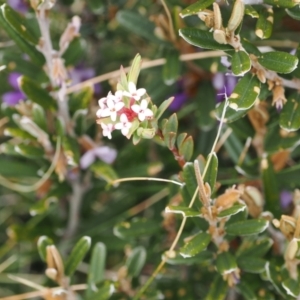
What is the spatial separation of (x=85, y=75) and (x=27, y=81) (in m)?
0.19

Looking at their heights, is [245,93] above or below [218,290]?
above

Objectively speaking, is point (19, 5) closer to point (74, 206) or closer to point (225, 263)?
point (74, 206)

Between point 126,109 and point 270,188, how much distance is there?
12.5 inches

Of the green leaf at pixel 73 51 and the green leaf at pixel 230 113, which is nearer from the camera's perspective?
the green leaf at pixel 230 113

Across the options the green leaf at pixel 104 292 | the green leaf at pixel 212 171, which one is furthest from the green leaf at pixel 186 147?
the green leaf at pixel 104 292

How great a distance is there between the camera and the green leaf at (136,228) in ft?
2.63

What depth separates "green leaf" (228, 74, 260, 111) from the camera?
600 millimetres

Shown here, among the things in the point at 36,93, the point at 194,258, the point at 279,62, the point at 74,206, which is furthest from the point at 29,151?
the point at 279,62

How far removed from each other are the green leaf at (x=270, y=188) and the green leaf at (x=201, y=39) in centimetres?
23

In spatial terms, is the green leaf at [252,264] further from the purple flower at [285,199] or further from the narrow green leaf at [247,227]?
the purple flower at [285,199]

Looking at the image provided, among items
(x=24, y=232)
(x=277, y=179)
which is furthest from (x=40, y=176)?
(x=277, y=179)

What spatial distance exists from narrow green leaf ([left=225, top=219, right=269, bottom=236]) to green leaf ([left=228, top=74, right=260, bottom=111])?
153 millimetres

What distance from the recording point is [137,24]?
85 centimetres

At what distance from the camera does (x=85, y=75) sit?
95cm
